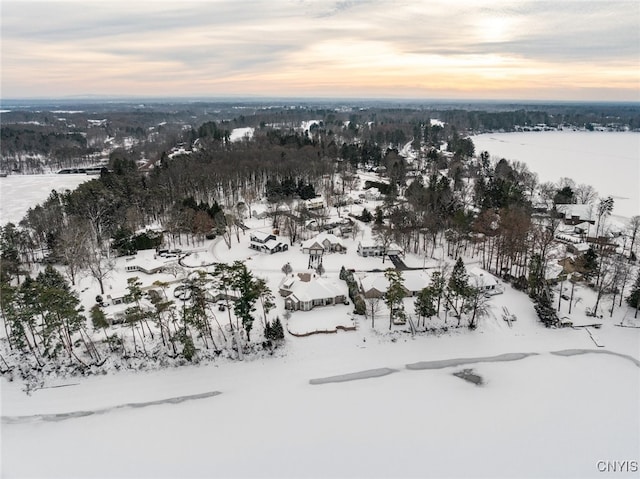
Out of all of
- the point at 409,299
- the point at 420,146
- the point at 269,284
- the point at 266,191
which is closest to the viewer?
the point at 409,299

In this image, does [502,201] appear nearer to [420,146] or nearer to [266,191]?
[266,191]

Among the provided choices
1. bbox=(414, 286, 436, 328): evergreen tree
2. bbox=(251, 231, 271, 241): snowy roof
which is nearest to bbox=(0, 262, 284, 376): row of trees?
bbox=(414, 286, 436, 328): evergreen tree

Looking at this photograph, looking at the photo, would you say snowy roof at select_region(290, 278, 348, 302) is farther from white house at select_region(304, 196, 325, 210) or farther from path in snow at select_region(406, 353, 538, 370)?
white house at select_region(304, 196, 325, 210)

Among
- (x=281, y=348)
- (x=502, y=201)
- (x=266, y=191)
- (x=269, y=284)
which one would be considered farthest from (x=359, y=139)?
(x=281, y=348)

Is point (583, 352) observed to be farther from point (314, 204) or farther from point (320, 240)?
point (314, 204)

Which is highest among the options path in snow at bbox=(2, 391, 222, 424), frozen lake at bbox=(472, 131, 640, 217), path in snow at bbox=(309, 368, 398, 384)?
frozen lake at bbox=(472, 131, 640, 217)

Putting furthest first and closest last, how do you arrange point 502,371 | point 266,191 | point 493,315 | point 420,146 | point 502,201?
point 420,146 < point 266,191 < point 502,201 < point 493,315 < point 502,371

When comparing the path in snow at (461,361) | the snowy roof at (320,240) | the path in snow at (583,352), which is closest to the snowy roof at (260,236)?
the snowy roof at (320,240)
